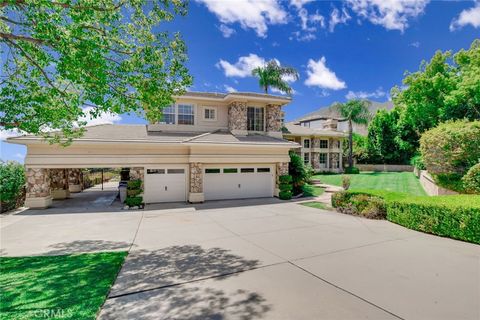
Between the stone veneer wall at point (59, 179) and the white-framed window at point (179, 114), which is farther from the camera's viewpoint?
the white-framed window at point (179, 114)

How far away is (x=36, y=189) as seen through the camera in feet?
44.4

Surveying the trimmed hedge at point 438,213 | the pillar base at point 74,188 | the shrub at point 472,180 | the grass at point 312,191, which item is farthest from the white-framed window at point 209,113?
the shrub at point 472,180

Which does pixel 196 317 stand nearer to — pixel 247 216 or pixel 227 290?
pixel 227 290

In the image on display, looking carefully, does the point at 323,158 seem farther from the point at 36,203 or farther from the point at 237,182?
the point at 36,203

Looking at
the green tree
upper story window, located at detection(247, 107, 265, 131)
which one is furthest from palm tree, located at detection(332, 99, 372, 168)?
the green tree

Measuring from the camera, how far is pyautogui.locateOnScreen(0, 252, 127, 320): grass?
157 inches

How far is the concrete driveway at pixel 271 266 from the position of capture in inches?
164

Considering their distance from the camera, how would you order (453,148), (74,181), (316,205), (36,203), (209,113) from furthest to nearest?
(74,181)
(209,113)
(316,205)
(36,203)
(453,148)

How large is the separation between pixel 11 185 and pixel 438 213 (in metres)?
19.1

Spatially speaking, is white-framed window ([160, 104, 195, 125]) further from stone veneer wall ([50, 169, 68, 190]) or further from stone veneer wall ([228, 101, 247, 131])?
stone veneer wall ([50, 169, 68, 190])

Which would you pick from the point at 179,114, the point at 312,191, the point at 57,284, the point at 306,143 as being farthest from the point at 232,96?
the point at 306,143

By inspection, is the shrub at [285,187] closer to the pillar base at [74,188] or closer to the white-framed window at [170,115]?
the white-framed window at [170,115]

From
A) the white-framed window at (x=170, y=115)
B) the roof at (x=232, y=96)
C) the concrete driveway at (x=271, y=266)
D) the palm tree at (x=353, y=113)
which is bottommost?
the concrete driveway at (x=271, y=266)

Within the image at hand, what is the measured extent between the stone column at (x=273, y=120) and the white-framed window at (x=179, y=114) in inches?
218
